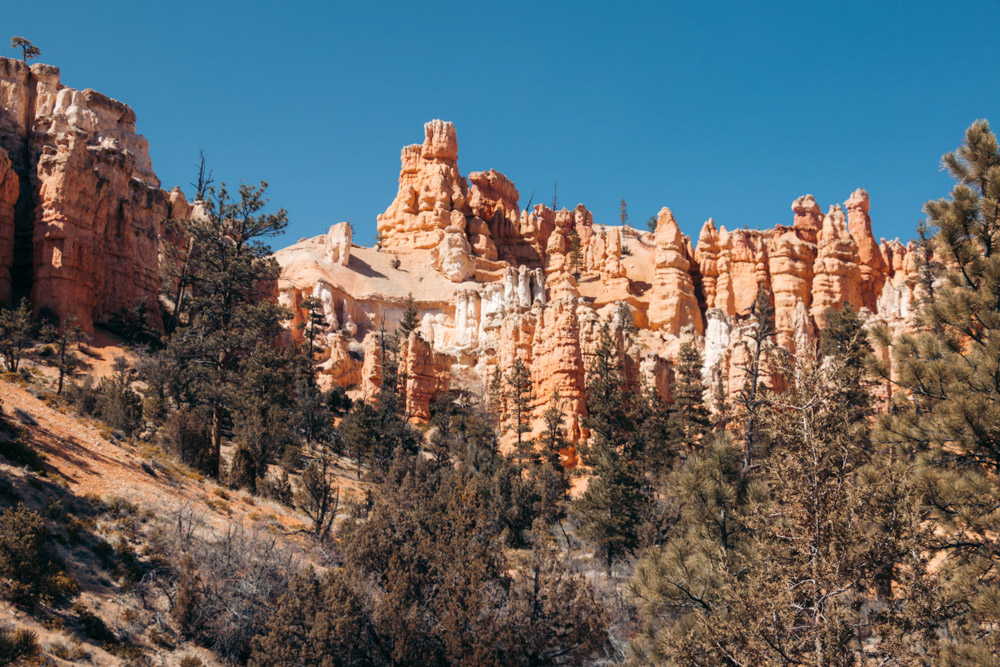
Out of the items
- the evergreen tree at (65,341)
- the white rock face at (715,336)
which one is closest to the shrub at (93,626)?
the evergreen tree at (65,341)

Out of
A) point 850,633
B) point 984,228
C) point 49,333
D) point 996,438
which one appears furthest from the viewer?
point 49,333

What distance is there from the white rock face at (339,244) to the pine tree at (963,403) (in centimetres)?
6435

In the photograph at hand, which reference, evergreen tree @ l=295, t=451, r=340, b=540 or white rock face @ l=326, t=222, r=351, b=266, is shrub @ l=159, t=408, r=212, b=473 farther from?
white rock face @ l=326, t=222, r=351, b=266

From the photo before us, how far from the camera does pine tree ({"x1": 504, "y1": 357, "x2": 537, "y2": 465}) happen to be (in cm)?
3967

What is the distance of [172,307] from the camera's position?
157 ft

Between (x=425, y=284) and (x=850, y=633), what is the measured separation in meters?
66.8

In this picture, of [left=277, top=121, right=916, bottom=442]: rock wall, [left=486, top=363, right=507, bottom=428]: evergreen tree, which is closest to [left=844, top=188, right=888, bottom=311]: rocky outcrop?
[left=277, top=121, right=916, bottom=442]: rock wall


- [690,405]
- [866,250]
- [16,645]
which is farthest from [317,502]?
[866,250]

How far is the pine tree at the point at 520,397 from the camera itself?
39669mm

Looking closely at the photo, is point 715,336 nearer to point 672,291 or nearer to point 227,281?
point 672,291

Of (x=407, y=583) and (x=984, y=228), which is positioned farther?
(x=407, y=583)

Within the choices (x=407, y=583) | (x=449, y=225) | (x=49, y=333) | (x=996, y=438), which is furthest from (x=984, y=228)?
(x=449, y=225)

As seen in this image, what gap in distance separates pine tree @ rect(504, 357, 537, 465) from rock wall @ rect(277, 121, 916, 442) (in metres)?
0.65

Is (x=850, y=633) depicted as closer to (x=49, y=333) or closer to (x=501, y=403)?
(x=49, y=333)
